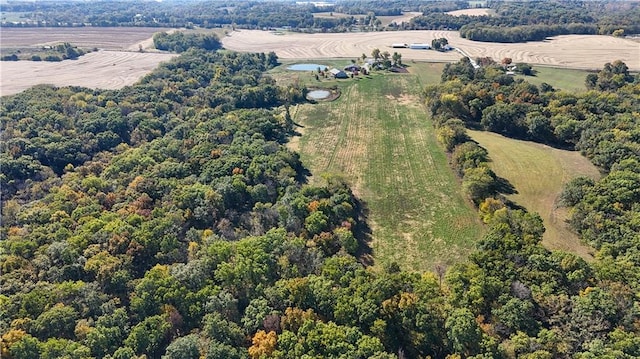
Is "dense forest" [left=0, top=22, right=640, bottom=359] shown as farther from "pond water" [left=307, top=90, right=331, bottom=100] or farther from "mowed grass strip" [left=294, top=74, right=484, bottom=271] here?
"pond water" [left=307, top=90, right=331, bottom=100]

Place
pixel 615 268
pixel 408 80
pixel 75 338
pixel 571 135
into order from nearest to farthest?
pixel 75 338 → pixel 615 268 → pixel 571 135 → pixel 408 80

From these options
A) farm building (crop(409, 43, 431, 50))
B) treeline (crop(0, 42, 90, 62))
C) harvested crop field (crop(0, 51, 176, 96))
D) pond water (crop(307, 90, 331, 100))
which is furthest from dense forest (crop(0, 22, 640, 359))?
farm building (crop(409, 43, 431, 50))

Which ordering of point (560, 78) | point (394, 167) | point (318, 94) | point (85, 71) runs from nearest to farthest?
point (394, 167)
point (318, 94)
point (560, 78)
point (85, 71)

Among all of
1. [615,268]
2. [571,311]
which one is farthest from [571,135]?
[571,311]

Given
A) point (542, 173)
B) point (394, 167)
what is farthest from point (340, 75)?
point (542, 173)

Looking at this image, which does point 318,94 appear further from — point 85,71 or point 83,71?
point 83,71

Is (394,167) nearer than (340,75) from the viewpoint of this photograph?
Yes

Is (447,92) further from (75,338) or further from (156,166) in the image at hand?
(75,338)
